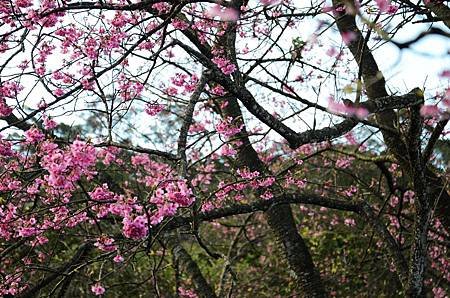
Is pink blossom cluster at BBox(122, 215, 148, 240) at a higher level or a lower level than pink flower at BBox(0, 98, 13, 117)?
lower

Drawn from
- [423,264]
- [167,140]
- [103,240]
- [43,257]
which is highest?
[167,140]

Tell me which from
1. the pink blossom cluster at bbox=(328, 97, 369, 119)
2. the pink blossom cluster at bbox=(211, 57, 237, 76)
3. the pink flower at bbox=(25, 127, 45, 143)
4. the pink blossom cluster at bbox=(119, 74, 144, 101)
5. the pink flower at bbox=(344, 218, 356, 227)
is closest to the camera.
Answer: the pink blossom cluster at bbox=(328, 97, 369, 119)

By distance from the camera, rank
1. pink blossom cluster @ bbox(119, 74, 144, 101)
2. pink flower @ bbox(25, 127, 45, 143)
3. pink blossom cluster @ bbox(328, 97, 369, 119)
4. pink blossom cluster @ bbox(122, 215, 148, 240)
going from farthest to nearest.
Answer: pink blossom cluster @ bbox(119, 74, 144, 101)
pink flower @ bbox(25, 127, 45, 143)
pink blossom cluster @ bbox(328, 97, 369, 119)
pink blossom cluster @ bbox(122, 215, 148, 240)

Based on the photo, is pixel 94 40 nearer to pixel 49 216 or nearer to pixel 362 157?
pixel 49 216

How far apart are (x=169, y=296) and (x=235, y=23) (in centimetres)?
566

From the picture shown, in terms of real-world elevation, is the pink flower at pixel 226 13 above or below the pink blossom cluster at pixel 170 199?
above

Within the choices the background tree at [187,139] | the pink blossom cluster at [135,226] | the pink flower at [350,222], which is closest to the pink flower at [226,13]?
the background tree at [187,139]

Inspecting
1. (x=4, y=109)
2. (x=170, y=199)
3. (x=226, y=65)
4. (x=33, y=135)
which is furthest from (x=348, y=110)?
(x=4, y=109)

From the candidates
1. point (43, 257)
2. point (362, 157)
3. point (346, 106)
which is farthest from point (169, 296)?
point (346, 106)

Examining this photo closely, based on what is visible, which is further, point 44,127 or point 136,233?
point 44,127

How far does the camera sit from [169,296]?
877cm

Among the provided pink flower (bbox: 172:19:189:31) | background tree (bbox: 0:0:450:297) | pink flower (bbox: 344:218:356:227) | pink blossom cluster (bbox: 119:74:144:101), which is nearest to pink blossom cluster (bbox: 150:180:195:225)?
background tree (bbox: 0:0:450:297)

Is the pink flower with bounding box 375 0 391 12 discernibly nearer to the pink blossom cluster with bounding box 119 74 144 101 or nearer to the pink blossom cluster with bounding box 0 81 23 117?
the pink blossom cluster with bounding box 119 74 144 101

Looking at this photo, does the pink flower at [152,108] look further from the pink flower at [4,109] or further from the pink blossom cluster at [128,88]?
the pink flower at [4,109]
